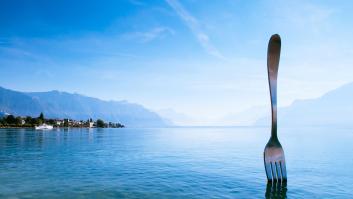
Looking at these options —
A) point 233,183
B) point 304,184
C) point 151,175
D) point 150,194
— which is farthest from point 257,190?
point 151,175

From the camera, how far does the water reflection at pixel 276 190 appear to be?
19.0 metres

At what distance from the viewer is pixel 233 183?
942 inches

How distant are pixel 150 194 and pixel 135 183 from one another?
3.72 metres

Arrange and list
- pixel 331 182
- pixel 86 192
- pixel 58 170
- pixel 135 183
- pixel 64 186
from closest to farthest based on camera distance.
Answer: pixel 86 192, pixel 64 186, pixel 135 183, pixel 331 182, pixel 58 170

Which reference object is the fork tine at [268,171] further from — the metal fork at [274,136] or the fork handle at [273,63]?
the fork handle at [273,63]

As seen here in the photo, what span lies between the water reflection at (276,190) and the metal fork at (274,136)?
827mm

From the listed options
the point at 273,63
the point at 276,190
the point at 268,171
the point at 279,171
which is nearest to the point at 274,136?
the point at 268,171

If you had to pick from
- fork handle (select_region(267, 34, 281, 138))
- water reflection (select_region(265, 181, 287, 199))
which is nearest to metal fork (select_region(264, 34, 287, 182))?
fork handle (select_region(267, 34, 281, 138))

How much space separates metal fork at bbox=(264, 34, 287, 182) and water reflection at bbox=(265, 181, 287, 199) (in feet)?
2.71

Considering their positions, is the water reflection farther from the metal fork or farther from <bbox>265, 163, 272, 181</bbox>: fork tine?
the metal fork

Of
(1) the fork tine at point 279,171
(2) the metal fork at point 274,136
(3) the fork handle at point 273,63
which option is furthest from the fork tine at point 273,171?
(3) the fork handle at point 273,63

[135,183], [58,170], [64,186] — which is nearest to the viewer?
[64,186]

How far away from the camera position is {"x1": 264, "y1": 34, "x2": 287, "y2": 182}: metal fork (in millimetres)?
16844

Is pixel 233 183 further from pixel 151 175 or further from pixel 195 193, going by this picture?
pixel 151 175
